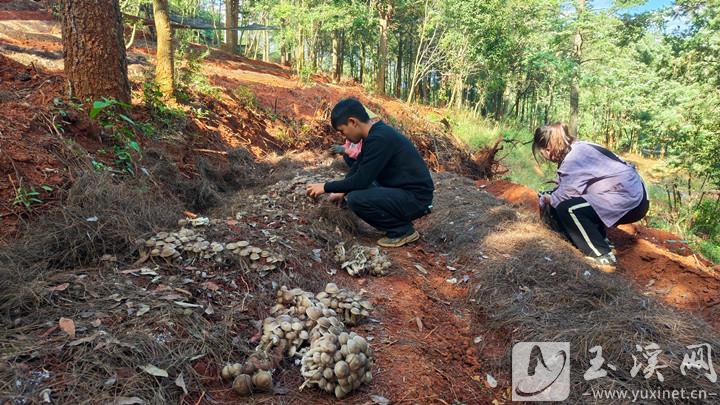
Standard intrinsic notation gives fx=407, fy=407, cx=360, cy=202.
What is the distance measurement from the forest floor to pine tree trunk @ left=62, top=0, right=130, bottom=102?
282 millimetres

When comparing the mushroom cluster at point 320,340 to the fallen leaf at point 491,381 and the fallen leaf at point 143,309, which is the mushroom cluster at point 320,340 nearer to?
the fallen leaf at point 143,309

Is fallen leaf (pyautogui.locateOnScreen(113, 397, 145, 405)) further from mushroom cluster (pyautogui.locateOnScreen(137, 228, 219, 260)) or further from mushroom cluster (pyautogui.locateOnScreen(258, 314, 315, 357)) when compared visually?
mushroom cluster (pyautogui.locateOnScreen(137, 228, 219, 260))

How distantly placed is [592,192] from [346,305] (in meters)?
2.49

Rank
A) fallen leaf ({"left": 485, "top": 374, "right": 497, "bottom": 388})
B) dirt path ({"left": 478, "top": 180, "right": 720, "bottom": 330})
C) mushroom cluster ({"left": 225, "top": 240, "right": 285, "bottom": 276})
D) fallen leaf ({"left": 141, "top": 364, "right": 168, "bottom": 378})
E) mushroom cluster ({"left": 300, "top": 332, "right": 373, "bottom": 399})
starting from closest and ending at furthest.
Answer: fallen leaf ({"left": 141, "top": 364, "right": 168, "bottom": 378})
mushroom cluster ({"left": 300, "top": 332, "right": 373, "bottom": 399})
fallen leaf ({"left": 485, "top": 374, "right": 497, "bottom": 388})
mushroom cluster ({"left": 225, "top": 240, "right": 285, "bottom": 276})
dirt path ({"left": 478, "top": 180, "right": 720, "bottom": 330})

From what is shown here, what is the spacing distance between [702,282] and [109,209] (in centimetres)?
435

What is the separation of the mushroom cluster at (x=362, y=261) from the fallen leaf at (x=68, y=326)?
67.4 inches

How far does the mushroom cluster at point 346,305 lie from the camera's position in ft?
7.60

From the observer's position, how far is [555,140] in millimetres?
3656

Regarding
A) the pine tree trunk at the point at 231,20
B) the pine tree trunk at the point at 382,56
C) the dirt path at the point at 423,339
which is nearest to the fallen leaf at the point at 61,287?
the dirt path at the point at 423,339

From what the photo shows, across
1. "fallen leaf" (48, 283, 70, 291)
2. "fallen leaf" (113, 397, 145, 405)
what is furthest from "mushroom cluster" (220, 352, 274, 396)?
"fallen leaf" (48, 283, 70, 291)

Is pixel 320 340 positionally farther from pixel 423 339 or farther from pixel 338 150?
pixel 338 150

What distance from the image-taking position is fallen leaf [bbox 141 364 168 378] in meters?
1.59

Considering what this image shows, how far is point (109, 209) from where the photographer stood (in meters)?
2.63

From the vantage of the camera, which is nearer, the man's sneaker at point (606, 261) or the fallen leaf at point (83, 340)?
the fallen leaf at point (83, 340)
